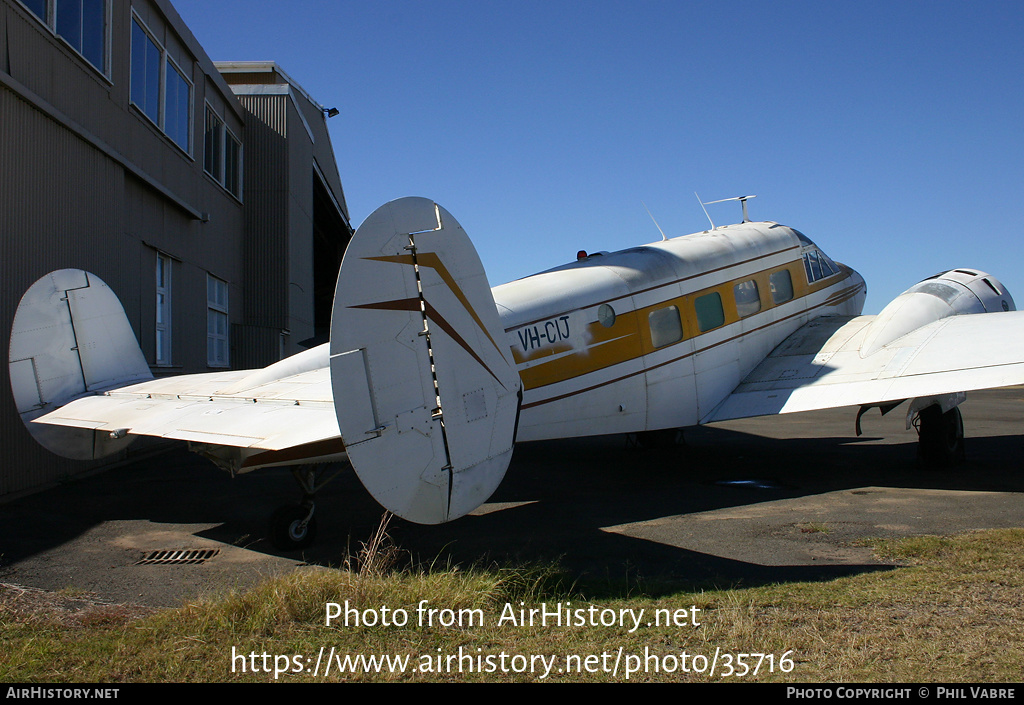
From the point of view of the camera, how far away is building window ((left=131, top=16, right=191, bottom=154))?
1420cm

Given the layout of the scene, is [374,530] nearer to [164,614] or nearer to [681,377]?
[164,614]

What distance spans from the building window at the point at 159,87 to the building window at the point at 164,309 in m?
3.11

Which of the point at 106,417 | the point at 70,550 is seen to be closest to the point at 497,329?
the point at 106,417

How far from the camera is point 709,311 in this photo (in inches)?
404

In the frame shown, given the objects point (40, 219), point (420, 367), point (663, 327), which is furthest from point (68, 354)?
point (663, 327)

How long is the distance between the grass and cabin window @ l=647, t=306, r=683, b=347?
4456mm

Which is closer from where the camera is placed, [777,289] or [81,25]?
[81,25]

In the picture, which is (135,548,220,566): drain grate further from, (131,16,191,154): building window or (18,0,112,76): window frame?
(131,16,191,154): building window

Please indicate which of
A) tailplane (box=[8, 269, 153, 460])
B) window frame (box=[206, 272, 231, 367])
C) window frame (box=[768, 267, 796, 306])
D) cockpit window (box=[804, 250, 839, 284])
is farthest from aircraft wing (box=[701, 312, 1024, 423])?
window frame (box=[206, 272, 231, 367])

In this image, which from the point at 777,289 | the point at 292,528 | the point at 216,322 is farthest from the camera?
the point at 216,322

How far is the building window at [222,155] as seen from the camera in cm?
1900

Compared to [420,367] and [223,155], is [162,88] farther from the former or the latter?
[420,367]

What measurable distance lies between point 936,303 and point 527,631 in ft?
32.0

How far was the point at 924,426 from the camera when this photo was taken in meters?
10.4
